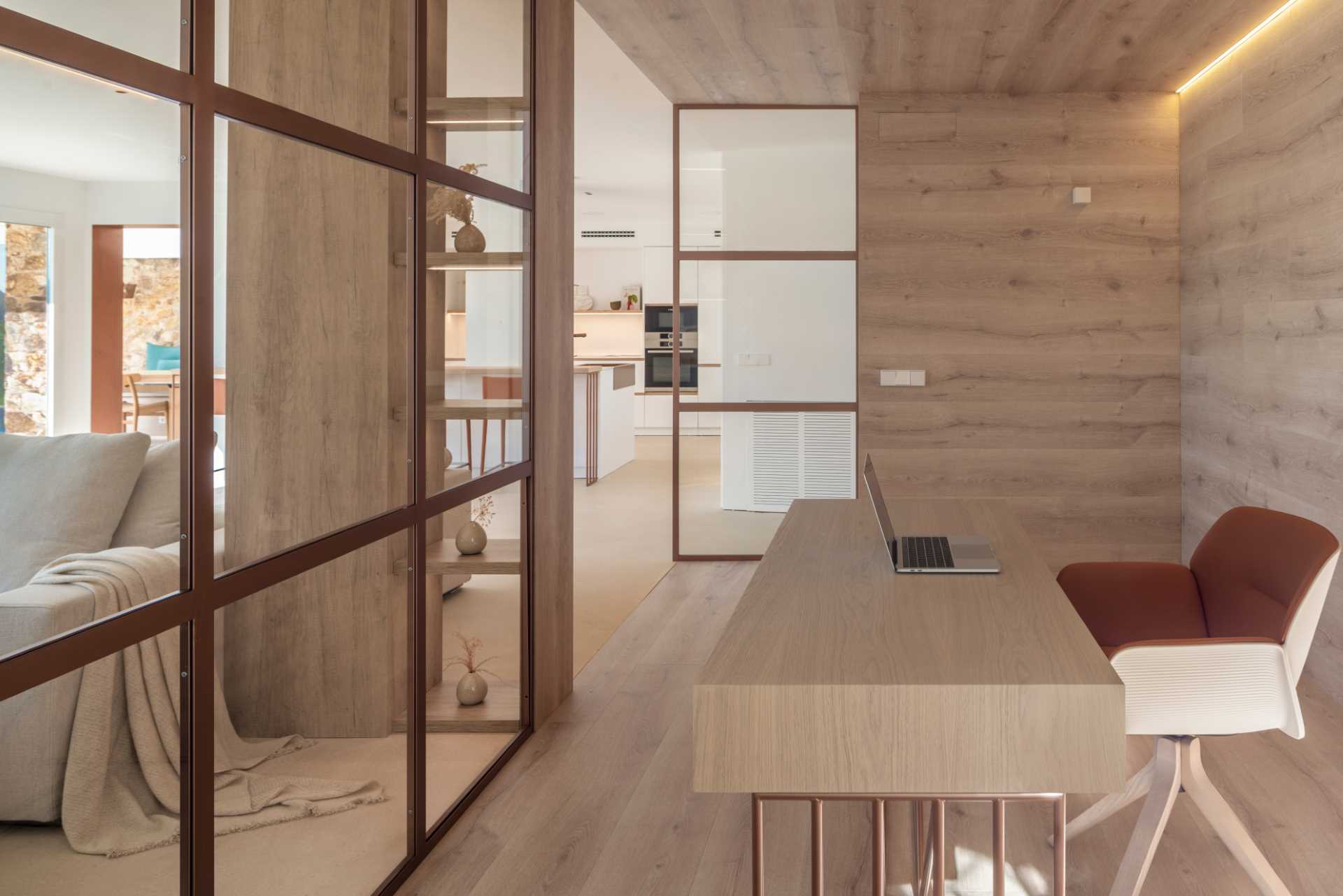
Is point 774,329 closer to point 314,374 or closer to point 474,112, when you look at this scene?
point 474,112

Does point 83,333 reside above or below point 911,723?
above

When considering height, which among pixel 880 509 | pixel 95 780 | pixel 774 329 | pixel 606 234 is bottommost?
pixel 95 780

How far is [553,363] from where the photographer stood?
3381mm

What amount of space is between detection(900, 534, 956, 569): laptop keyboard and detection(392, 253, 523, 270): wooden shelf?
1.26m

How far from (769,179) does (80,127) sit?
15.6 ft

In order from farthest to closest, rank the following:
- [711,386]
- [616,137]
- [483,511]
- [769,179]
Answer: [616,137]
[711,386]
[769,179]
[483,511]

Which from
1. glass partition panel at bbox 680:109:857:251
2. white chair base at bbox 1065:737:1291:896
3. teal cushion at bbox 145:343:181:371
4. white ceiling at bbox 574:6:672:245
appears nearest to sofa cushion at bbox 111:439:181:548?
teal cushion at bbox 145:343:181:371

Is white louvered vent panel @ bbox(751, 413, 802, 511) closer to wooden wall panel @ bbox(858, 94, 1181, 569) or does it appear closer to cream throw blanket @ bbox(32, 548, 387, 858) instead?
wooden wall panel @ bbox(858, 94, 1181, 569)

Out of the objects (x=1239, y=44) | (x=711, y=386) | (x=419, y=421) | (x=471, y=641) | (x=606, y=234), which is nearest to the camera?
(x=419, y=421)

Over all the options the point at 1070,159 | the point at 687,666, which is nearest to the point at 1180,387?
the point at 1070,159

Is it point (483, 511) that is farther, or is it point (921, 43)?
point (921, 43)

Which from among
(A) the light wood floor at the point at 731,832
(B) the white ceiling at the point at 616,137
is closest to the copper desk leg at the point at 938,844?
(A) the light wood floor at the point at 731,832

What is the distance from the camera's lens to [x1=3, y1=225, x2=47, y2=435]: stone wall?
1.22 metres

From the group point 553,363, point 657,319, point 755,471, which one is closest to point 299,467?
point 553,363
